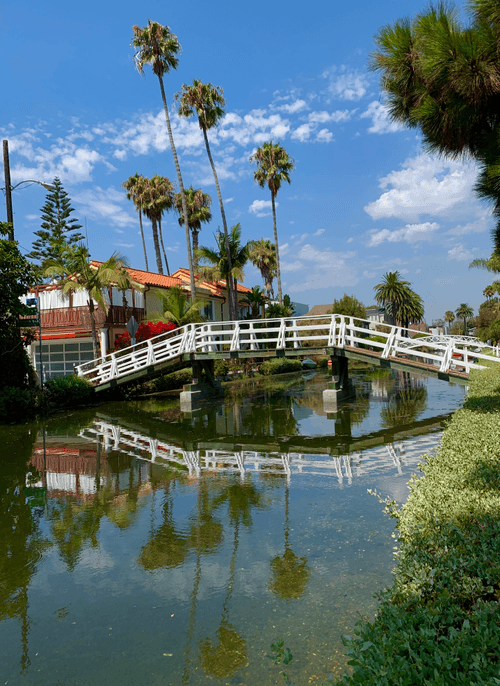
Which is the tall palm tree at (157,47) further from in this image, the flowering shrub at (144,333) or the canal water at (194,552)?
the canal water at (194,552)

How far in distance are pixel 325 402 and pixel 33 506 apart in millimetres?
11329

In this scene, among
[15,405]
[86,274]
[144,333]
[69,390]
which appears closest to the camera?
[15,405]

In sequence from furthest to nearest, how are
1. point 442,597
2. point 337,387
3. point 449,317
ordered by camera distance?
point 449,317, point 337,387, point 442,597

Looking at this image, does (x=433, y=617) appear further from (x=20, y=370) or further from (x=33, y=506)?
(x=20, y=370)

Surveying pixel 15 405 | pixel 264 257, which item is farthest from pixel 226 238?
pixel 264 257

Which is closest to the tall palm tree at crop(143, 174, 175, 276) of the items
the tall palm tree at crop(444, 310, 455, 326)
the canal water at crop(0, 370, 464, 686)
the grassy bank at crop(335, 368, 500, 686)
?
the canal water at crop(0, 370, 464, 686)

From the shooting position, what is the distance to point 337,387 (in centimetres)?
1827

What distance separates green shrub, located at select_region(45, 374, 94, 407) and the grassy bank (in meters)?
18.1

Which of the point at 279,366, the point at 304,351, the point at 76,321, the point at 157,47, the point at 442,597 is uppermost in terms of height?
the point at 157,47

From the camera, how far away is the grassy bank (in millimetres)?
2311

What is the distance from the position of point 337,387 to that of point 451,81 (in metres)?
11.7

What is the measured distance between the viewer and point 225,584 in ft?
16.4

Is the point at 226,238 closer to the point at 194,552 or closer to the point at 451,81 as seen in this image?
the point at 451,81

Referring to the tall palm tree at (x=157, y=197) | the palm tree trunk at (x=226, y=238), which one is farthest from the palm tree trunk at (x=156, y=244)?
the palm tree trunk at (x=226, y=238)
